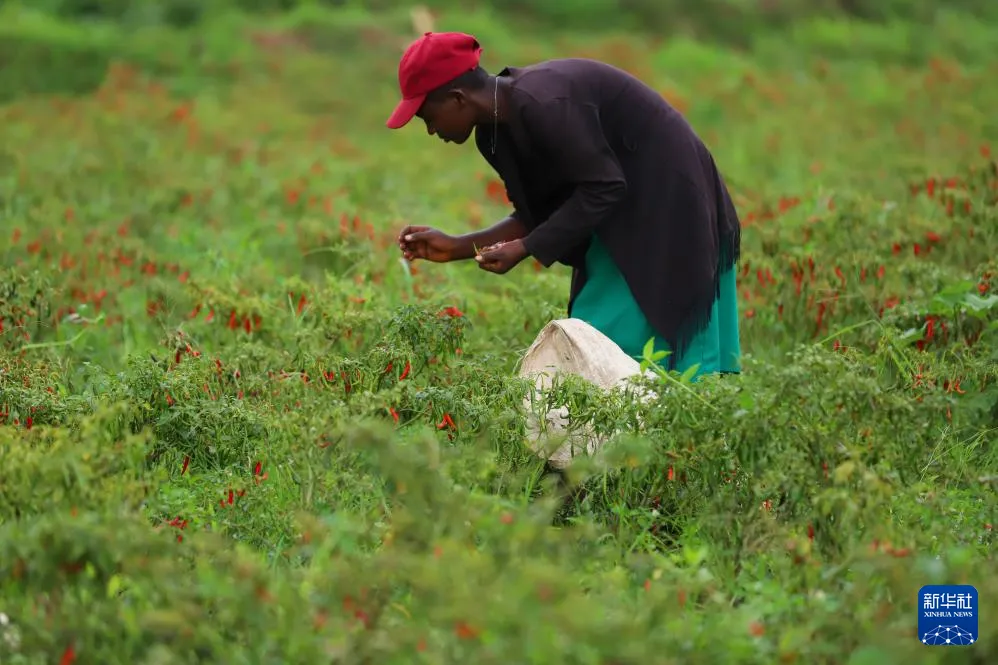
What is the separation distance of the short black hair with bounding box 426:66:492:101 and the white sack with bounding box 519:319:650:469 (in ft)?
2.33

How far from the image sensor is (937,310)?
454cm

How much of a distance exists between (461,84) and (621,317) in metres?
0.86

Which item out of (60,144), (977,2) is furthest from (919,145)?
(977,2)

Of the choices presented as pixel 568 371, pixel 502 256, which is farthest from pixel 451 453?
pixel 502 256

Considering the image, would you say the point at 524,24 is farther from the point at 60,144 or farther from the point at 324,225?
the point at 324,225

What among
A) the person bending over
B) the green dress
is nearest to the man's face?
the person bending over

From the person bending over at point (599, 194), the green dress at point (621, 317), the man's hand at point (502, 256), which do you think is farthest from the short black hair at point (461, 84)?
the green dress at point (621, 317)

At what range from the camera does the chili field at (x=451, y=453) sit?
2602mm

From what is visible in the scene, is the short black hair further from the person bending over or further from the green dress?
the green dress

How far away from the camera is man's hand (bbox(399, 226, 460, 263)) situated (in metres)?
3.96

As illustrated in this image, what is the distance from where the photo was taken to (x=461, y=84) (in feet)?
11.9

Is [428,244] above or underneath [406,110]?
underneath

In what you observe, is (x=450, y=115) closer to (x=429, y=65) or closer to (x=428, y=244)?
(x=429, y=65)

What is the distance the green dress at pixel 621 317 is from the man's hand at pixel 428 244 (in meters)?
0.42
